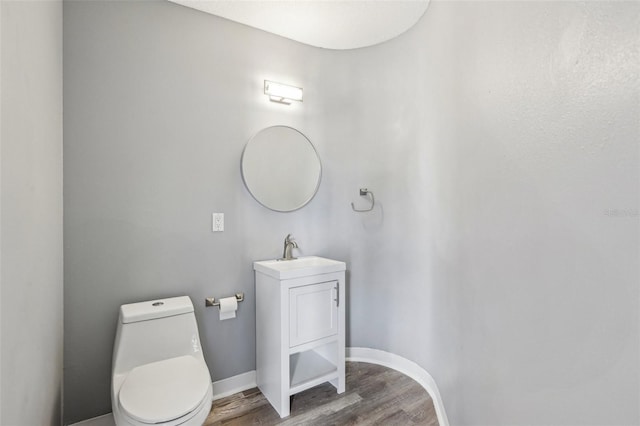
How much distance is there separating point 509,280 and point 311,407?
1421 millimetres

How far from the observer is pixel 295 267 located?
189 cm

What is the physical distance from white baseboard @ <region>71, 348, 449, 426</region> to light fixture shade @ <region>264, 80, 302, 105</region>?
1.88m

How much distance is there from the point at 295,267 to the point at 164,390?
2.88 feet

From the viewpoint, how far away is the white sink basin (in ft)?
5.87

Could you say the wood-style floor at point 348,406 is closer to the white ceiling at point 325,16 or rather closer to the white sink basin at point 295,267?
the white sink basin at point 295,267

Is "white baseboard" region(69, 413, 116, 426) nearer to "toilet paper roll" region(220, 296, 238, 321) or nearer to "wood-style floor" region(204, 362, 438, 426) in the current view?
"wood-style floor" region(204, 362, 438, 426)

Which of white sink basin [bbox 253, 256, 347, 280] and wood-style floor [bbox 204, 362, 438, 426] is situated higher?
white sink basin [bbox 253, 256, 347, 280]

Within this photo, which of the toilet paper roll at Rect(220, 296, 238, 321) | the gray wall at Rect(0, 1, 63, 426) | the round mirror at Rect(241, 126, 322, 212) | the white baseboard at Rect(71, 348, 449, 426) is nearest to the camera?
the gray wall at Rect(0, 1, 63, 426)

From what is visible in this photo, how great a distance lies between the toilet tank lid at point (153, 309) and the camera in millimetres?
1546

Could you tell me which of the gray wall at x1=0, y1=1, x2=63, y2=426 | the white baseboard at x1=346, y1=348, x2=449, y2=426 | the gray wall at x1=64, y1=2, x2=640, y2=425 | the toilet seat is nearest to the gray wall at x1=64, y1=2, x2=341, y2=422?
the gray wall at x1=64, y1=2, x2=640, y2=425

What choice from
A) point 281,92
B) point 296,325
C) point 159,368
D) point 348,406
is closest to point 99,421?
point 159,368

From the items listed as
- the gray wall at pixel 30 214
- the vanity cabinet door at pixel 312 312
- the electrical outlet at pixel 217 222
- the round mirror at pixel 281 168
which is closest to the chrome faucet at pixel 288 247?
the round mirror at pixel 281 168

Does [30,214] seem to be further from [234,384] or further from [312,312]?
[234,384]

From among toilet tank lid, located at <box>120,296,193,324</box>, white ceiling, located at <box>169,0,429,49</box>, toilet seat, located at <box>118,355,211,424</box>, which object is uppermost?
white ceiling, located at <box>169,0,429,49</box>
